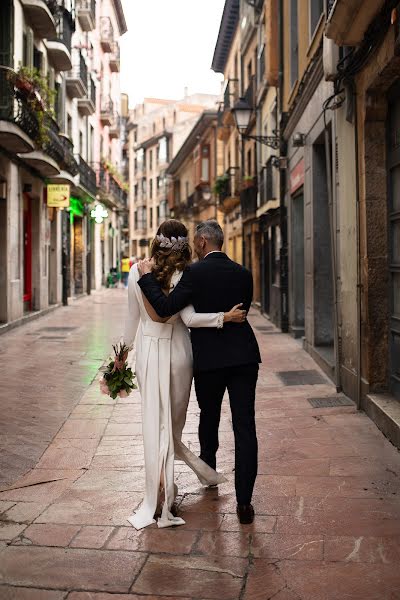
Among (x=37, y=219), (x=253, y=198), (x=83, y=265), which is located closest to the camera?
(x=37, y=219)

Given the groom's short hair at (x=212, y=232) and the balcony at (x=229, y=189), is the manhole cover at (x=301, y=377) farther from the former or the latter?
the balcony at (x=229, y=189)

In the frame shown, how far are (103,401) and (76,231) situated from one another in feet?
73.6

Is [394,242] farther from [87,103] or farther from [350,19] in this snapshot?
[87,103]

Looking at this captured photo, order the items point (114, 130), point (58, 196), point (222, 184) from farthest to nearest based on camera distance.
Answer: point (114, 130), point (222, 184), point (58, 196)

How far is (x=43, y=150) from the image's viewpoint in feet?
55.9

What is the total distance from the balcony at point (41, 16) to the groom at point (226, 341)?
45.9ft

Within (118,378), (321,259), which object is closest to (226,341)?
(118,378)

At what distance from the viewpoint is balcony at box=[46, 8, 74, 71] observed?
789 inches

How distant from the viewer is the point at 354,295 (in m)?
7.32

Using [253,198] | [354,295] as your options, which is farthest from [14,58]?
[354,295]

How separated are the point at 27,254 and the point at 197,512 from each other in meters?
16.3

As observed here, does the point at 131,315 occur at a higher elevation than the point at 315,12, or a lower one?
lower

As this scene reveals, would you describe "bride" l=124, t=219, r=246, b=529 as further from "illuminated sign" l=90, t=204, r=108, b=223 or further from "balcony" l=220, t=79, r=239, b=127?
"illuminated sign" l=90, t=204, r=108, b=223

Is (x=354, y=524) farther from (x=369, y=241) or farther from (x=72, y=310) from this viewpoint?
(x=72, y=310)
